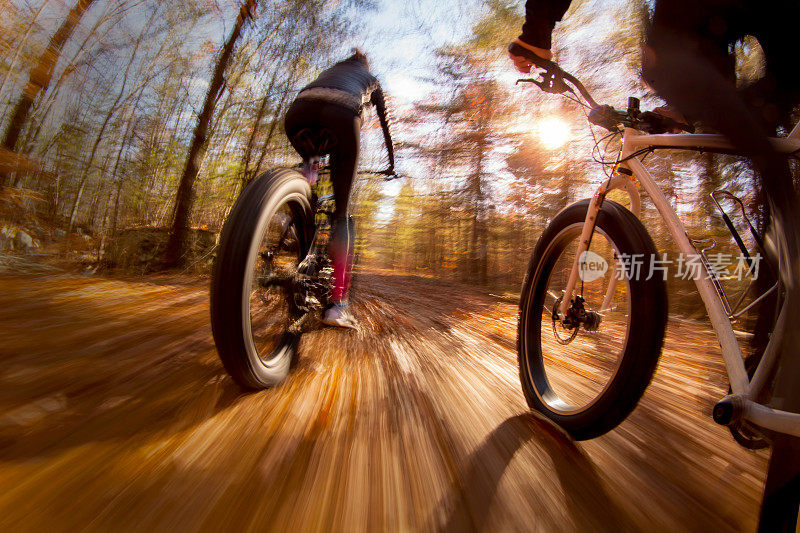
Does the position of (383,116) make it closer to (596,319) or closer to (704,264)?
(596,319)

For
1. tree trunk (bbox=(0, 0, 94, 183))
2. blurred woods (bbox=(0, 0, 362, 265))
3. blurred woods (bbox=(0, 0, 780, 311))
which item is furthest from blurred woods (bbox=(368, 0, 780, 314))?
tree trunk (bbox=(0, 0, 94, 183))

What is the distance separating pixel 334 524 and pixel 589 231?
1.36 metres

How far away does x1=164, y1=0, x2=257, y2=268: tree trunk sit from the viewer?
18.8 ft

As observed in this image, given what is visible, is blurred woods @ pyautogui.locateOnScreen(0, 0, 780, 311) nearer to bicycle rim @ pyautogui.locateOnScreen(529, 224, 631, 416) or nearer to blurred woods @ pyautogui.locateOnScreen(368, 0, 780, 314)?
blurred woods @ pyautogui.locateOnScreen(368, 0, 780, 314)

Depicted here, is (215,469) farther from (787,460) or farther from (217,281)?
(787,460)

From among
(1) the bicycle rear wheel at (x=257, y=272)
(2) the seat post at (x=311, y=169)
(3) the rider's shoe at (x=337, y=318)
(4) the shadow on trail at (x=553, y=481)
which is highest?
(2) the seat post at (x=311, y=169)

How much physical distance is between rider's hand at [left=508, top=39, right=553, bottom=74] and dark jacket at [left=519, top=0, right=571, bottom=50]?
0.04 feet

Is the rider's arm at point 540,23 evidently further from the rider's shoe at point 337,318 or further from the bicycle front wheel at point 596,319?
the rider's shoe at point 337,318

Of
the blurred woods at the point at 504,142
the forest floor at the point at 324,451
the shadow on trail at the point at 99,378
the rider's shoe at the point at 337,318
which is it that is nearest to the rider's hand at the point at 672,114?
the forest floor at the point at 324,451

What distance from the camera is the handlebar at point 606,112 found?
1.21m

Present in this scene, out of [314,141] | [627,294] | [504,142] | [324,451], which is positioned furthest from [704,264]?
[504,142]

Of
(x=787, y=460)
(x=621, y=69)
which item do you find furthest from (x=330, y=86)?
(x=621, y=69)

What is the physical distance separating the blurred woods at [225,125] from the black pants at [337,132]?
275cm

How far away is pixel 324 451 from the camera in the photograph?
987mm
